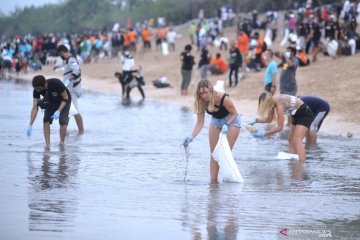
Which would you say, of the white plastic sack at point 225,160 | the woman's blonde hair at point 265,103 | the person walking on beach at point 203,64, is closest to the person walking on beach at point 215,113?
the white plastic sack at point 225,160

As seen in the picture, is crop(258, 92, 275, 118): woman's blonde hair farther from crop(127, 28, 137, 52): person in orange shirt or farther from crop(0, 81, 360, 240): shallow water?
crop(127, 28, 137, 52): person in orange shirt

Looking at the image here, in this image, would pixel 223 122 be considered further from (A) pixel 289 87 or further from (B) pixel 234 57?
(B) pixel 234 57

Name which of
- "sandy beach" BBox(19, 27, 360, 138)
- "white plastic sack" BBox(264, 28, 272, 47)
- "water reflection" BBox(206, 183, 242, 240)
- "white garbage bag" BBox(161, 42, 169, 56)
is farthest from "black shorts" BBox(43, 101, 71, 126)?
"white garbage bag" BBox(161, 42, 169, 56)

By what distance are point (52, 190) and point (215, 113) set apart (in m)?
2.23

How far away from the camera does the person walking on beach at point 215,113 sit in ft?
36.2

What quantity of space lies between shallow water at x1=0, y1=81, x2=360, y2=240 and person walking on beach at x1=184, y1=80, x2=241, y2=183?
1.89 feet

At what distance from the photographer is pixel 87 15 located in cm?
8562

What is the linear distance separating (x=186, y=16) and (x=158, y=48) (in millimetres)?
13792

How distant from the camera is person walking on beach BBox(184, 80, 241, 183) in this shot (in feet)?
36.2

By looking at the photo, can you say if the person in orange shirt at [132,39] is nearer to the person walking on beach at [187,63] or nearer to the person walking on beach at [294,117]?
the person walking on beach at [187,63]

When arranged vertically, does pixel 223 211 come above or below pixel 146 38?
below

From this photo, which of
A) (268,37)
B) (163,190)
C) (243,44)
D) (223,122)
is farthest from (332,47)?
(163,190)

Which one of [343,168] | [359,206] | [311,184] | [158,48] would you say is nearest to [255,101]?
[343,168]

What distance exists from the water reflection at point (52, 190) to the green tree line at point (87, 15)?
49.5 metres
